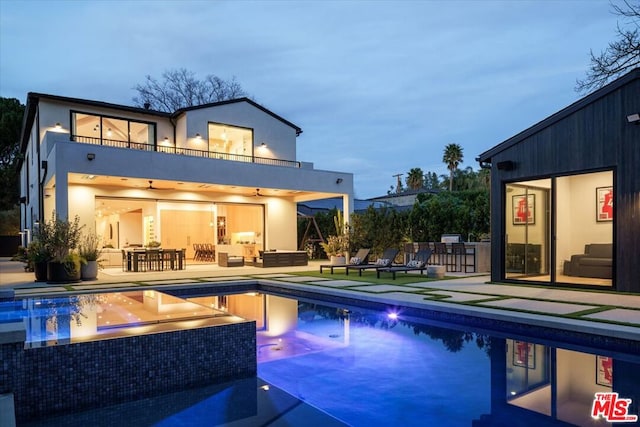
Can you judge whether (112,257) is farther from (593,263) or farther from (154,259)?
(593,263)

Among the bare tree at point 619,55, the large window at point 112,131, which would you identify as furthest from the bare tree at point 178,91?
the bare tree at point 619,55

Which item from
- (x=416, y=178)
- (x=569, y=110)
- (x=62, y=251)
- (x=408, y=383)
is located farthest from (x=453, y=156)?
(x=408, y=383)

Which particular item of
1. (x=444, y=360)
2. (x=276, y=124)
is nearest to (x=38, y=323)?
(x=444, y=360)

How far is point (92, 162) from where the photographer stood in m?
13.1

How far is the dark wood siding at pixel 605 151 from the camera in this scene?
29.6ft

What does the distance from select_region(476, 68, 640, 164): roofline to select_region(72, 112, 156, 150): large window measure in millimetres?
11451

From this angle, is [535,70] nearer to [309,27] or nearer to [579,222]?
[309,27]

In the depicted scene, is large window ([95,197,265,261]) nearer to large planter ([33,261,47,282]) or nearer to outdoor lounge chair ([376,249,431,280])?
large planter ([33,261,47,282])

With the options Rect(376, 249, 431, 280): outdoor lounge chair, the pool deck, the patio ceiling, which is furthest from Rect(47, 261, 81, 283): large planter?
Rect(376, 249, 431, 280): outdoor lounge chair

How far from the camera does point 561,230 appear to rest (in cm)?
1059

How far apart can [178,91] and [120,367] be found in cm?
2916

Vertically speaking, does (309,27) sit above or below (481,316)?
above

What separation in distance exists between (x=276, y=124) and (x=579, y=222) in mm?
13365

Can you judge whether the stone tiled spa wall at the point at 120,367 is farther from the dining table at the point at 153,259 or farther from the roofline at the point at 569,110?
the dining table at the point at 153,259
